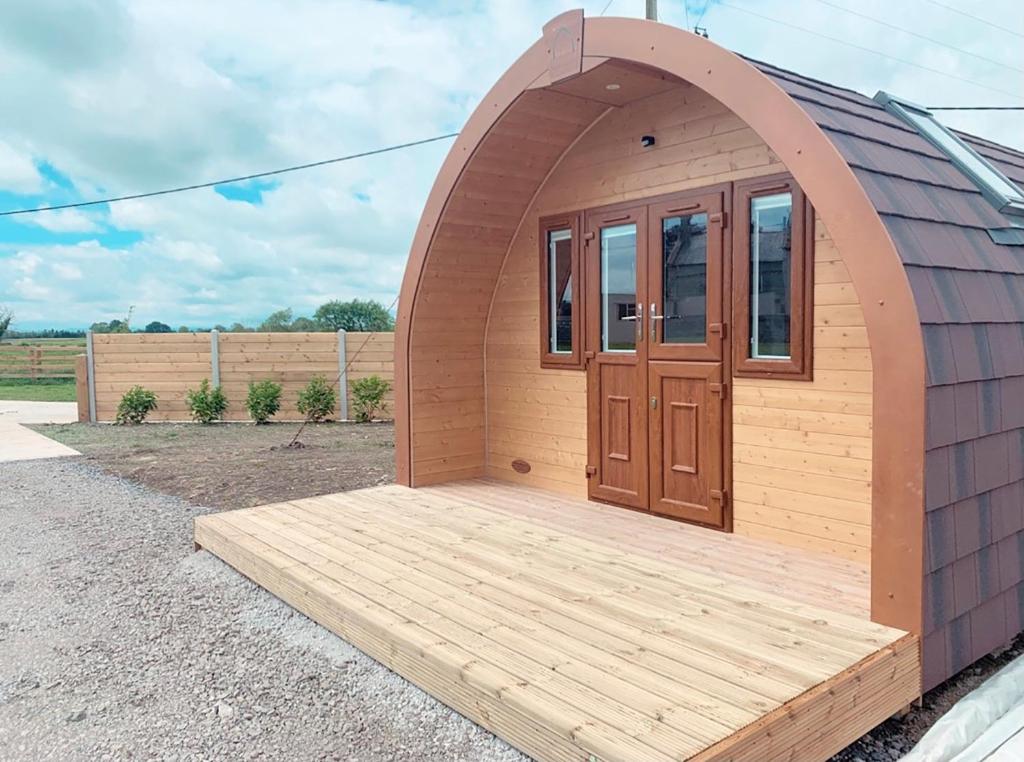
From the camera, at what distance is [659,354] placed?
434cm

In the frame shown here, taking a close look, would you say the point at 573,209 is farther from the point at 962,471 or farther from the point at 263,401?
the point at 263,401

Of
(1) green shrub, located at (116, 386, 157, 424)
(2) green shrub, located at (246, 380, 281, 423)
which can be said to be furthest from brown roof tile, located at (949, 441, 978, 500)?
(1) green shrub, located at (116, 386, 157, 424)

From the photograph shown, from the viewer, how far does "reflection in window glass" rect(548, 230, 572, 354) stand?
502 cm

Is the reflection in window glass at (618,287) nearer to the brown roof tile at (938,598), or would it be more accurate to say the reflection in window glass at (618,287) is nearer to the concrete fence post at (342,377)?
the brown roof tile at (938,598)

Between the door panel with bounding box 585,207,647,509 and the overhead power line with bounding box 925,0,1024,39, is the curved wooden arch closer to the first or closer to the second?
the door panel with bounding box 585,207,647,509

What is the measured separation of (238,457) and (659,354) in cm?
595

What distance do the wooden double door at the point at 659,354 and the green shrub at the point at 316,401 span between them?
24.3ft

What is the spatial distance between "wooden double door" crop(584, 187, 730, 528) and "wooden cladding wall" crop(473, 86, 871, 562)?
5.1 inches

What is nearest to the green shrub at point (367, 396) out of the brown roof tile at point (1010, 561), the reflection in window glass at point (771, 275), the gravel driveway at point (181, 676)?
the gravel driveway at point (181, 676)

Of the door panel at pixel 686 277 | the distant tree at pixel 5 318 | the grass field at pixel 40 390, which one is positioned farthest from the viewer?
the distant tree at pixel 5 318

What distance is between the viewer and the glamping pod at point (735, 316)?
252cm

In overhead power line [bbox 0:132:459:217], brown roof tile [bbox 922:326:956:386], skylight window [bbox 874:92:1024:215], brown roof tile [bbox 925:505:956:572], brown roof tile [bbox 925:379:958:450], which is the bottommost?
brown roof tile [bbox 925:505:956:572]

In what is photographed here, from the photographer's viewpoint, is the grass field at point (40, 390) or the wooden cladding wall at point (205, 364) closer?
the wooden cladding wall at point (205, 364)

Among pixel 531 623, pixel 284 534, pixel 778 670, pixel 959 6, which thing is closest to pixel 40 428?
pixel 284 534
